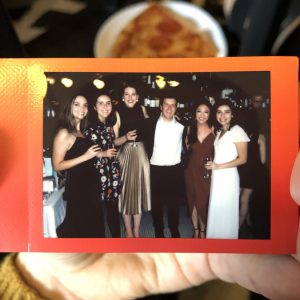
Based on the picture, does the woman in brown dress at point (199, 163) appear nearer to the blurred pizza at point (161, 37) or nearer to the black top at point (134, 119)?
the black top at point (134, 119)

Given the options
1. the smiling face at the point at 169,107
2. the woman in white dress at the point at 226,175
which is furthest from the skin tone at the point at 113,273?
the smiling face at the point at 169,107

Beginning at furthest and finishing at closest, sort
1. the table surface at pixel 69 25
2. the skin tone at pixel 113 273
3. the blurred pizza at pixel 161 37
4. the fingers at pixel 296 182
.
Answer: the table surface at pixel 69 25
the blurred pizza at pixel 161 37
the skin tone at pixel 113 273
the fingers at pixel 296 182

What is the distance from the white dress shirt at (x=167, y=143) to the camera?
43 cm

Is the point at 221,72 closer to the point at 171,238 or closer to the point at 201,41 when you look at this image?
the point at 171,238

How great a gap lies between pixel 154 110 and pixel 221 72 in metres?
0.08

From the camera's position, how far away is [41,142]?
438mm

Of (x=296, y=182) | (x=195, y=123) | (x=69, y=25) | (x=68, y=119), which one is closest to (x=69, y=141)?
(x=68, y=119)

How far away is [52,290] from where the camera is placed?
58 cm

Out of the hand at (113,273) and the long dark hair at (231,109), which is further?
the hand at (113,273)

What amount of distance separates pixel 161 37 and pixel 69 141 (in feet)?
1.68

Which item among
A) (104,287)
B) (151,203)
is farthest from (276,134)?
(104,287)

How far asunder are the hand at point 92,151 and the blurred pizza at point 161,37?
1.55ft

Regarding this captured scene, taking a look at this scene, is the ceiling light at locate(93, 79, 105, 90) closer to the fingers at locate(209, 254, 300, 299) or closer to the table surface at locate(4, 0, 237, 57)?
the fingers at locate(209, 254, 300, 299)

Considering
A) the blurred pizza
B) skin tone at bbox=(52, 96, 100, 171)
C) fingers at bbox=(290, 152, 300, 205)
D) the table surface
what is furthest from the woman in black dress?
the table surface
